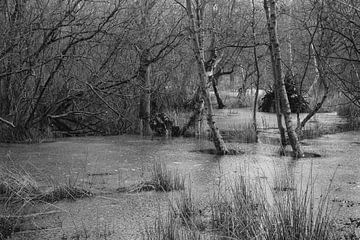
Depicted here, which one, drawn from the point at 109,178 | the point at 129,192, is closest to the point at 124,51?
the point at 109,178

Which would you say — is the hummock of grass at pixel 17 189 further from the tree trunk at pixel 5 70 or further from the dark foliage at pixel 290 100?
the dark foliage at pixel 290 100

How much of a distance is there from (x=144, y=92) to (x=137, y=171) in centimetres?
546

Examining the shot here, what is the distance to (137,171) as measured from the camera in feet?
26.2

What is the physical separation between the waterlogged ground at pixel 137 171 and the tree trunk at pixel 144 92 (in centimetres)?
70

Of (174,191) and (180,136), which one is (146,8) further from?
(174,191)

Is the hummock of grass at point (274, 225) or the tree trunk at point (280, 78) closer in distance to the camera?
the hummock of grass at point (274, 225)

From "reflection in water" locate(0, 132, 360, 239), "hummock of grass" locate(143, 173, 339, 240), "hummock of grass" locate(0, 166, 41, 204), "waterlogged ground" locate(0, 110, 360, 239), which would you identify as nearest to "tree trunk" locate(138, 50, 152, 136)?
"waterlogged ground" locate(0, 110, 360, 239)

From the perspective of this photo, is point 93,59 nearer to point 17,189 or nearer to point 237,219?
point 17,189

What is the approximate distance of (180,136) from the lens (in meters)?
13.4

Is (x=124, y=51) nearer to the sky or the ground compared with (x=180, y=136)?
nearer to the sky

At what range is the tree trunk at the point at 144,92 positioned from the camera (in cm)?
1302

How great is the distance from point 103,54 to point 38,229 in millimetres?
7858

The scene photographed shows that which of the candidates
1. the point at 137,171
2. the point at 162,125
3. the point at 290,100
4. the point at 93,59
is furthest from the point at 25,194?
the point at 290,100

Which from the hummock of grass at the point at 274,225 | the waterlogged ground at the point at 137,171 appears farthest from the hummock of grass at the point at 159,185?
the hummock of grass at the point at 274,225
